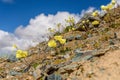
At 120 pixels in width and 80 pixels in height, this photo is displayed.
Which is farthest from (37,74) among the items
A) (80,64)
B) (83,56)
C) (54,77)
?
(80,64)

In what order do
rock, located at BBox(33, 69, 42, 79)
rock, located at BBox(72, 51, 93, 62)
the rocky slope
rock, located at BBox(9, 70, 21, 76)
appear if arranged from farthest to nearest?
rock, located at BBox(9, 70, 21, 76) < rock, located at BBox(33, 69, 42, 79) < rock, located at BBox(72, 51, 93, 62) < the rocky slope

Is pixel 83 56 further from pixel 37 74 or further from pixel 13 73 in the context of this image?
pixel 13 73

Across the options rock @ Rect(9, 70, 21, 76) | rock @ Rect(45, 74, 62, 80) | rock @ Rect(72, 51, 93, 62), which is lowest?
rock @ Rect(45, 74, 62, 80)

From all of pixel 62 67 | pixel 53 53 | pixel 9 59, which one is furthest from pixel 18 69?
pixel 62 67

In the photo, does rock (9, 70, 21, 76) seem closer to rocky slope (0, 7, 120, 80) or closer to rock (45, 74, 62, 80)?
rocky slope (0, 7, 120, 80)

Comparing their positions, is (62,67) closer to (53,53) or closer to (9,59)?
(53,53)

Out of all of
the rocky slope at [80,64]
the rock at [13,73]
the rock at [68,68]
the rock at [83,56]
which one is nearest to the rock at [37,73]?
the rocky slope at [80,64]

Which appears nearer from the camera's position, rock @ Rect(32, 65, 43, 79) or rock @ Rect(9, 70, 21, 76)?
rock @ Rect(32, 65, 43, 79)

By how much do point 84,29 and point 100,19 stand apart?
1298mm

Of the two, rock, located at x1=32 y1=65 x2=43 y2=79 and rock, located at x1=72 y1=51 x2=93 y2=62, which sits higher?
rock, located at x1=72 y1=51 x2=93 y2=62

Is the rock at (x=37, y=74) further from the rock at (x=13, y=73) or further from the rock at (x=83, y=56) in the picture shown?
the rock at (x=13, y=73)

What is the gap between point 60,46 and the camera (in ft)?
51.7

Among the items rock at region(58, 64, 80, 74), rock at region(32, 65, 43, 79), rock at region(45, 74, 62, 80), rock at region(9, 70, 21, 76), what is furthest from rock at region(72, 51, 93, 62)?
rock at region(9, 70, 21, 76)

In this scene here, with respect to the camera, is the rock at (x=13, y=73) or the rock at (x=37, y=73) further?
the rock at (x=13, y=73)
